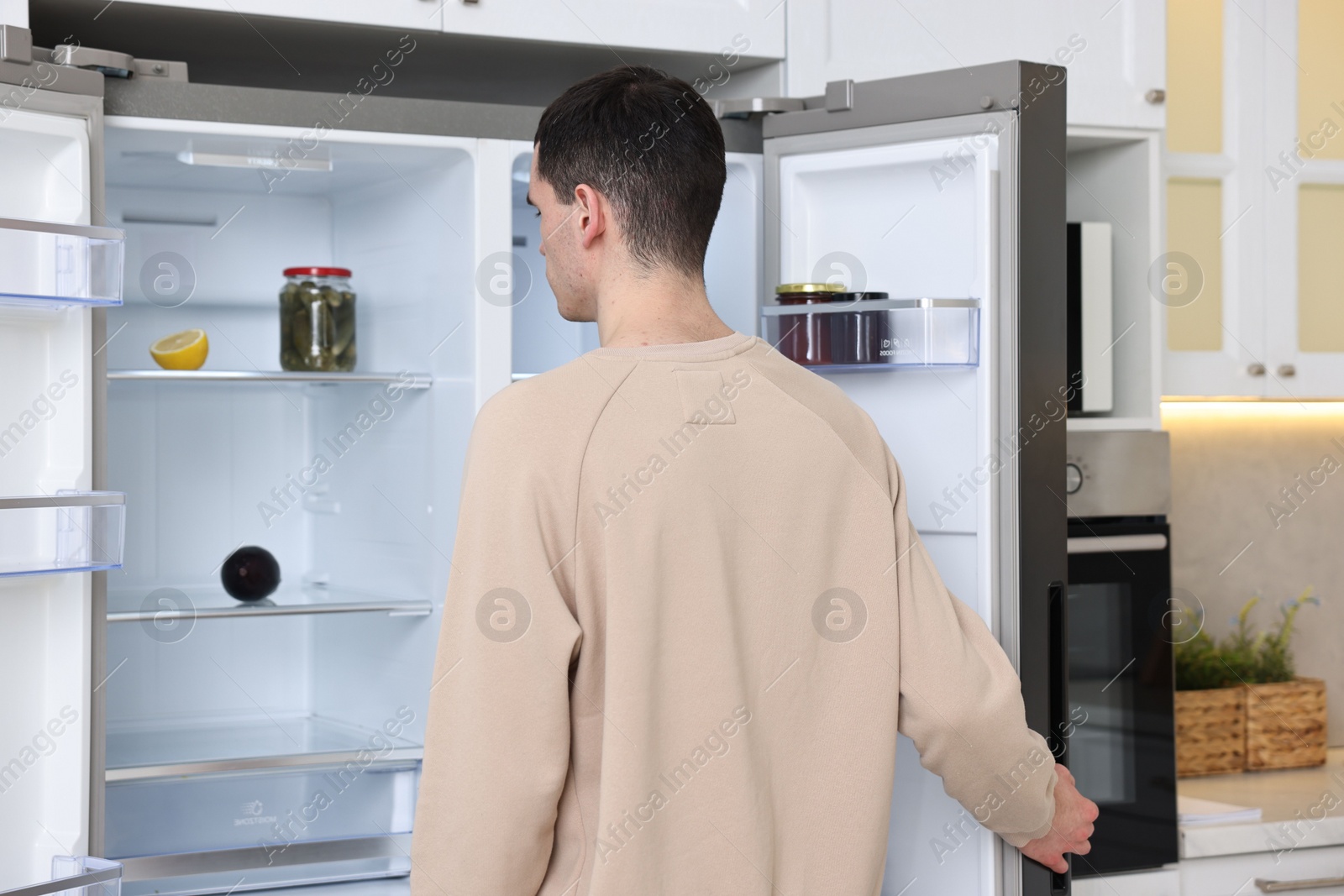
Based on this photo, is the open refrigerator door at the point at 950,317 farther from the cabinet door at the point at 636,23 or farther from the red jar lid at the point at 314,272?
the red jar lid at the point at 314,272

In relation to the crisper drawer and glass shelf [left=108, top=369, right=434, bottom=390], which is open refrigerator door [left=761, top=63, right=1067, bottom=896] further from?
the crisper drawer

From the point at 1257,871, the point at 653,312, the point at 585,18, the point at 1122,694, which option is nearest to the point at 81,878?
the point at 653,312

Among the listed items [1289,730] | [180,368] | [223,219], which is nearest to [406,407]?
[180,368]

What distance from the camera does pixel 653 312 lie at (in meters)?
1.03

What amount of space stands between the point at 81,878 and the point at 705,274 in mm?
1061

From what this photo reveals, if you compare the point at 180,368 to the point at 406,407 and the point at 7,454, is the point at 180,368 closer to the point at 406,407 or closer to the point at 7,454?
the point at 406,407

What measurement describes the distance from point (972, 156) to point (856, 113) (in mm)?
154

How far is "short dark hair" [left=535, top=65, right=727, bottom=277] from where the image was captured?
1.04 meters

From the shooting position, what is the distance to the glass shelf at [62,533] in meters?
1.26

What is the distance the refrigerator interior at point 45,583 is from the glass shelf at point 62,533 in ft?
0.16

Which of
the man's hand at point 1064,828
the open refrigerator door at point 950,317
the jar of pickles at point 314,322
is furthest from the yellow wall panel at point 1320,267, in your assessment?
the jar of pickles at point 314,322

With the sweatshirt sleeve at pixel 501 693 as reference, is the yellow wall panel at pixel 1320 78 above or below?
above

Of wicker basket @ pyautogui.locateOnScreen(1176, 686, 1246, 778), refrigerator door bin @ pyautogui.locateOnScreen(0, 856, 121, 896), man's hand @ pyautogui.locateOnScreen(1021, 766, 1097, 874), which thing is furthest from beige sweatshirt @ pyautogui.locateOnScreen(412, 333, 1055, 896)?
wicker basket @ pyautogui.locateOnScreen(1176, 686, 1246, 778)

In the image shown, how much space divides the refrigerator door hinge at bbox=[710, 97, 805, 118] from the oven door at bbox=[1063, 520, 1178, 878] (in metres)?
0.93
